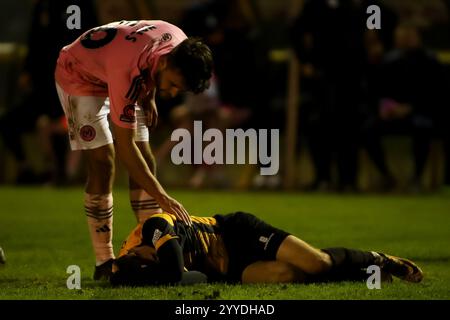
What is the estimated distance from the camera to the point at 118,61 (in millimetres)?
7262

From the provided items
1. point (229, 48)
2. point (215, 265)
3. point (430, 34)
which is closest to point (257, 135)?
point (229, 48)

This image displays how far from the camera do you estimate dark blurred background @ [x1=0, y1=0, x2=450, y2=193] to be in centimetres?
1481

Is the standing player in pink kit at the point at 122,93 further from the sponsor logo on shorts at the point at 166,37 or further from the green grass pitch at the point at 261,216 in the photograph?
the green grass pitch at the point at 261,216

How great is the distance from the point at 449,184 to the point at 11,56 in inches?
264

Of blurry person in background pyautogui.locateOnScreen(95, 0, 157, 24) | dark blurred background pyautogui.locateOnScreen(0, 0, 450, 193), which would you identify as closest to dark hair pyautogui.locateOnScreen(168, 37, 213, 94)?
dark blurred background pyautogui.locateOnScreen(0, 0, 450, 193)

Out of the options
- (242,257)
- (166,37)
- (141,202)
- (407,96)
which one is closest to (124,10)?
(407,96)

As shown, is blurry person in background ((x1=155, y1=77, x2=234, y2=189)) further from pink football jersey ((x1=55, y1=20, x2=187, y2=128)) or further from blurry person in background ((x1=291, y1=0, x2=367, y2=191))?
pink football jersey ((x1=55, y1=20, x2=187, y2=128))

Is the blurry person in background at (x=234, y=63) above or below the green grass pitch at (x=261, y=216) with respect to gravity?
above

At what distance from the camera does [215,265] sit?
23.8 ft

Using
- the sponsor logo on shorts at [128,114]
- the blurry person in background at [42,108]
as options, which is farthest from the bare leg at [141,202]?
the blurry person in background at [42,108]

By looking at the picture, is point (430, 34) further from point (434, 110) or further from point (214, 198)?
point (214, 198)

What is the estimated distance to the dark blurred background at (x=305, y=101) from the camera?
48.6 ft

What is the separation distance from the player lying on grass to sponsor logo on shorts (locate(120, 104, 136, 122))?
2.09 feet

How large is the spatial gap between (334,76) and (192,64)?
828 cm
